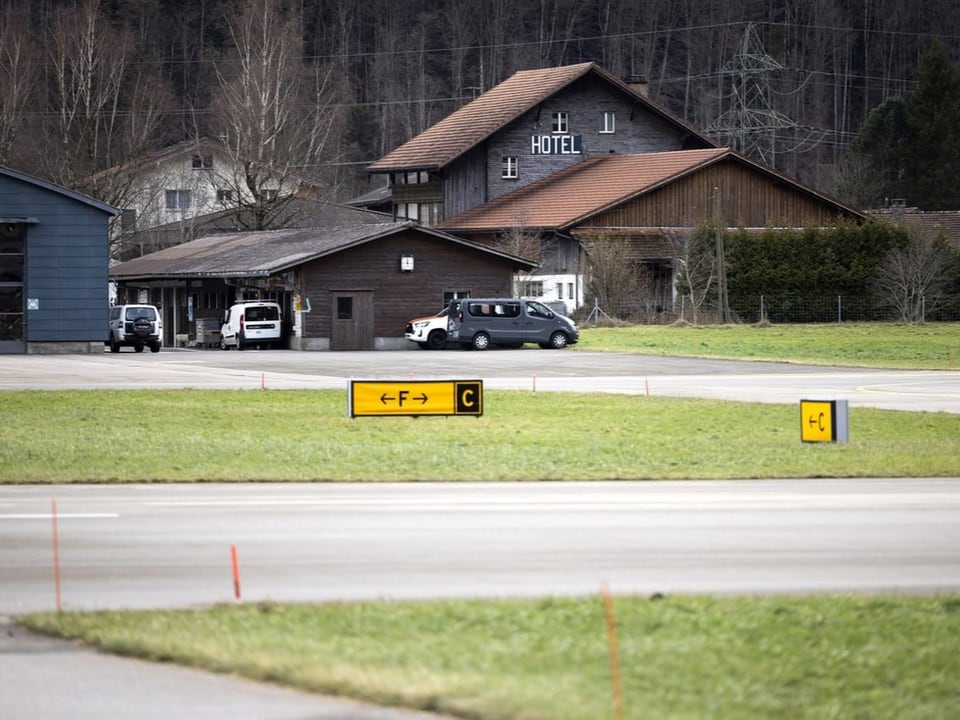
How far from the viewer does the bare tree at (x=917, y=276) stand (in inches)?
2761

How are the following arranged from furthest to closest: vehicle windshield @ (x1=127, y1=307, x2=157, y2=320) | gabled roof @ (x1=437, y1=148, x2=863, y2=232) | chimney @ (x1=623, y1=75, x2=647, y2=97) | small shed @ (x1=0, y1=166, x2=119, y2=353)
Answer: chimney @ (x1=623, y1=75, x2=647, y2=97)
gabled roof @ (x1=437, y1=148, x2=863, y2=232)
vehicle windshield @ (x1=127, y1=307, x2=157, y2=320)
small shed @ (x1=0, y1=166, x2=119, y2=353)

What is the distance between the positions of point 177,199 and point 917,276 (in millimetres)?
51355

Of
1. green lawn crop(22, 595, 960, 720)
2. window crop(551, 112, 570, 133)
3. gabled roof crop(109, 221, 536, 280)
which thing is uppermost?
window crop(551, 112, 570, 133)

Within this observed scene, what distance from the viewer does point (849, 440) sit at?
25094mm

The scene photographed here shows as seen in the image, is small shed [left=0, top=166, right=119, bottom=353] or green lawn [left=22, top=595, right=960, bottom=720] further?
small shed [left=0, top=166, right=119, bottom=353]

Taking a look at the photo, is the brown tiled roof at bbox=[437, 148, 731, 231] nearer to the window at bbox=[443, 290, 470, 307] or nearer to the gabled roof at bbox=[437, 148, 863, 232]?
the gabled roof at bbox=[437, 148, 863, 232]

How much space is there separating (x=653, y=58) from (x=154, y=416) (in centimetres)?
10154

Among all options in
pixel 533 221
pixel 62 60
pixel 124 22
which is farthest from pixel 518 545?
pixel 124 22

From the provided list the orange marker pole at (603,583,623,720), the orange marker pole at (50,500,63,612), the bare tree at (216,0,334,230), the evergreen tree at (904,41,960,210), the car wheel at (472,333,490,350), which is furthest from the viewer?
the evergreen tree at (904,41,960,210)

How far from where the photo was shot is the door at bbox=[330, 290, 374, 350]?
6119 cm

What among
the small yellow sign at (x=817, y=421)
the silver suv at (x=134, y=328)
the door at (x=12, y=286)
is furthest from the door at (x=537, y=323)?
the small yellow sign at (x=817, y=421)

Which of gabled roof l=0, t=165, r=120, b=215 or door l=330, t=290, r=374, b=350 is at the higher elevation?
gabled roof l=0, t=165, r=120, b=215

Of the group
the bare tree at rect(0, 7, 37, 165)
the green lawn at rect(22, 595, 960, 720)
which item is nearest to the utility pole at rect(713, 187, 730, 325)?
the bare tree at rect(0, 7, 37, 165)

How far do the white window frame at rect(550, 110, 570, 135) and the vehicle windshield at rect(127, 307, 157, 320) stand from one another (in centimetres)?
2978
